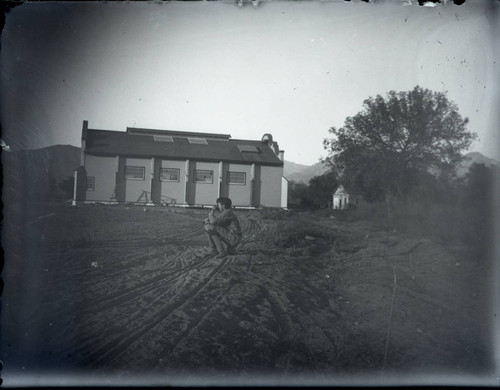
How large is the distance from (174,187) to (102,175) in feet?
1.71

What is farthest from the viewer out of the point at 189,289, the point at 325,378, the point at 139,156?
the point at 139,156

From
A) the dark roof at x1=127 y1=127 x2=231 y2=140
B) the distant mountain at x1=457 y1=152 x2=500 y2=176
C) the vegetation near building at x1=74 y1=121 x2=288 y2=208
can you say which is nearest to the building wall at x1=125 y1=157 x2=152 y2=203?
the vegetation near building at x1=74 y1=121 x2=288 y2=208

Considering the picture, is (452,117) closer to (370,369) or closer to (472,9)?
(472,9)

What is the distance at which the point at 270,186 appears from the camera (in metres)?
2.35

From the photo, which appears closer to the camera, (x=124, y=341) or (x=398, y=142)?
(x=124, y=341)

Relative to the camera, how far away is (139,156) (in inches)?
88.0

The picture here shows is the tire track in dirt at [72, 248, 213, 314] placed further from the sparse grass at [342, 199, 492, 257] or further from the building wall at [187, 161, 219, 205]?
the sparse grass at [342, 199, 492, 257]

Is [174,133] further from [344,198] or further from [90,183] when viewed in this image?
[344,198]

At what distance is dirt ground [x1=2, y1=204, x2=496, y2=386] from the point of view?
1878 millimetres

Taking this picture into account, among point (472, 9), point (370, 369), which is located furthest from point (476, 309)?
point (472, 9)

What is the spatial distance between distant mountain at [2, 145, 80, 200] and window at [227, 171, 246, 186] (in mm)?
1098

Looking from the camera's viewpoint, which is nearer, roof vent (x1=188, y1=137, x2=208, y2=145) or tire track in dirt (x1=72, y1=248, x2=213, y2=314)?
tire track in dirt (x1=72, y1=248, x2=213, y2=314)

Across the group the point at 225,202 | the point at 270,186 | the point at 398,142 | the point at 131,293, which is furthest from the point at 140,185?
the point at 398,142

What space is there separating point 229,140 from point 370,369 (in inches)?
73.8
